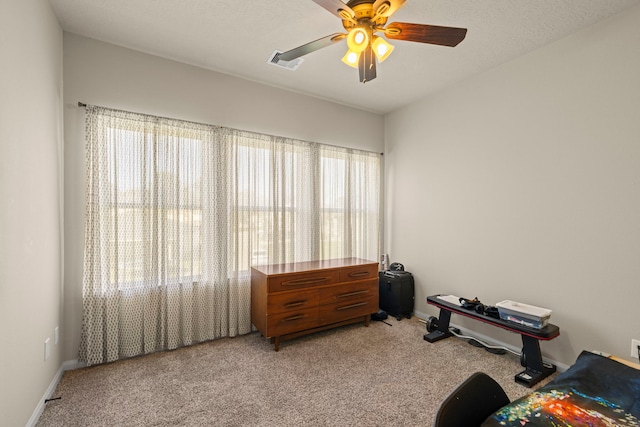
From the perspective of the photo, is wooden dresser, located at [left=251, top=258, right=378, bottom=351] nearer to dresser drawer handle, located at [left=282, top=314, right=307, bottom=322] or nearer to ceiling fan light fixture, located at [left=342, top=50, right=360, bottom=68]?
dresser drawer handle, located at [left=282, top=314, right=307, bottom=322]

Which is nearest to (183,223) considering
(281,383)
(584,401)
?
(281,383)

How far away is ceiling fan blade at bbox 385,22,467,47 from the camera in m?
1.68

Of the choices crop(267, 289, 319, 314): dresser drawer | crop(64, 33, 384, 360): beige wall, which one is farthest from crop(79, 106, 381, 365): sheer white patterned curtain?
crop(267, 289, 319, 314): dresser drawer

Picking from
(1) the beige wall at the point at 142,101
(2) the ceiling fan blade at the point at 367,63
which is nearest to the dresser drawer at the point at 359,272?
(1) the beige wall at the point at 142,101

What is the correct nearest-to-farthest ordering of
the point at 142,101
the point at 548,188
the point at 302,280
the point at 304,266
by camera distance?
1. the point at 548,188
2. the point at 142,101
3. the point at 302,280
4. the point at 304,266

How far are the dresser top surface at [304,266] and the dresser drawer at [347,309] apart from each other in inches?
16.1

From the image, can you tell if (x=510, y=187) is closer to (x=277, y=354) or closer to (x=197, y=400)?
(x=277, y=354)

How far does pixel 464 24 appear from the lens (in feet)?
7.26

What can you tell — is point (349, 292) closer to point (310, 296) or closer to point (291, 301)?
point (310, 296)

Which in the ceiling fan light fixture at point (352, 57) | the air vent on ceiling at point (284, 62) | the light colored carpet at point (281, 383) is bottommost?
the light colored carpet at point (281, 383)

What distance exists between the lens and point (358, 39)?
1759 mm

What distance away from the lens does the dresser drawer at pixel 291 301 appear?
275 centimetres

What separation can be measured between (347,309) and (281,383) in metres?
1.17

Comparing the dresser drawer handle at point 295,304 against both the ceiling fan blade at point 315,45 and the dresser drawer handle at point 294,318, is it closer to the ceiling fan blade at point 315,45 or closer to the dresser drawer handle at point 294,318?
the dresser drawer handle at point 294,318
